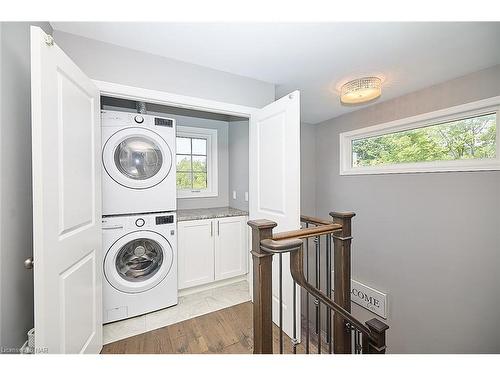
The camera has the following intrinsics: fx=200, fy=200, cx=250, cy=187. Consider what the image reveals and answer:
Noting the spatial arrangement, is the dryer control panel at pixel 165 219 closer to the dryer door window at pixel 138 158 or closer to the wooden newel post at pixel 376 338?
the dryer door window at pixel 138 158

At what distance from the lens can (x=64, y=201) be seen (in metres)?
1.04

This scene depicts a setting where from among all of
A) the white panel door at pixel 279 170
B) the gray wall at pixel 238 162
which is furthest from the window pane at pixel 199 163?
the white panel door at pixel 279 170

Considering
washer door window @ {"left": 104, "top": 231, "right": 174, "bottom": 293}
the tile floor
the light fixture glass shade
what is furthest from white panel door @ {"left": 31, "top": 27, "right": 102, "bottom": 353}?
the light fixture glass shade

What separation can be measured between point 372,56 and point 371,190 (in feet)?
5.50

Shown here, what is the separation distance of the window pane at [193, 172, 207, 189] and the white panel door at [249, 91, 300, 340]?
1.29 meters

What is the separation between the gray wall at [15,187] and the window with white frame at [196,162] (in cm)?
180

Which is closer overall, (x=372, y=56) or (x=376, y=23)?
(x=376, y=23)

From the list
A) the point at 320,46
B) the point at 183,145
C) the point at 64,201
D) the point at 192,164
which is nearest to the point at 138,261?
the point at 64,201

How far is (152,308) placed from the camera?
6.38 feet

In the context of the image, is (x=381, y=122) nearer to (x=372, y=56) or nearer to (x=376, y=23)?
(x=372, y=56)

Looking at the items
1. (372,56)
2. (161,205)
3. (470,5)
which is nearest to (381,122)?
(372,56)

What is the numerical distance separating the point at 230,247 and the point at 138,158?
1.44 metres

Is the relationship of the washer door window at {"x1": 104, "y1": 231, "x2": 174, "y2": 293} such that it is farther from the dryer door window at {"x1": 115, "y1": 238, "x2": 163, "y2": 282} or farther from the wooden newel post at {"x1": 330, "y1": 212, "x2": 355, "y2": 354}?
the wooden newel post at {"x1": 330, "y1": 212, "x2": 355, "y2": 354}

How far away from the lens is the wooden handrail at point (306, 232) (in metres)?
1.02
